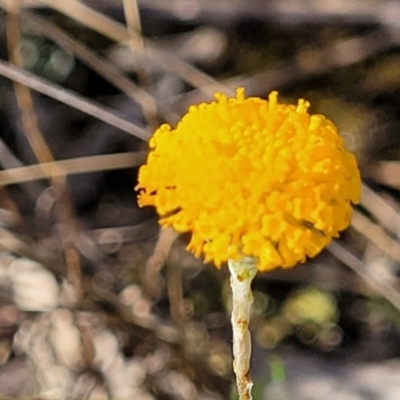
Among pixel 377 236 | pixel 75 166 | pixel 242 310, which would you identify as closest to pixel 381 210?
pixel 377 236

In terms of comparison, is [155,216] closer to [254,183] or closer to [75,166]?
[75,166]

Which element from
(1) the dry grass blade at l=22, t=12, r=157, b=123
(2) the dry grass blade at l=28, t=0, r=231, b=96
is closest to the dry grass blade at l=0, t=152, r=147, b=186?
(1) the dry grass blade at l=22, t=12, r=157, b=123

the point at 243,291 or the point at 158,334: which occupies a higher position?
the point at 158,334

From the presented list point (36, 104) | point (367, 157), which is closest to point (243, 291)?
point (367, 157)

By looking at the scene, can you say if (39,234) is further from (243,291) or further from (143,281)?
(243,291)

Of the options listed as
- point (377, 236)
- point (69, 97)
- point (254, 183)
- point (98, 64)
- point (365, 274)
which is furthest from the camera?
point (98, 64)

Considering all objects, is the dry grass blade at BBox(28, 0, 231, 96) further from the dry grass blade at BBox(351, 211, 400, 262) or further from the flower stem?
the flower stem
